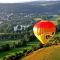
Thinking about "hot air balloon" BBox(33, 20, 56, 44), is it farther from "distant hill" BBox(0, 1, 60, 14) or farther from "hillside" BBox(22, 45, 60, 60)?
"distant hill" BBox(0, 1, 60, 14)

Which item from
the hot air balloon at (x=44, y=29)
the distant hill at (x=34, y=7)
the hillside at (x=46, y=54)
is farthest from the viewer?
the distant hill at (x=34, y=7)

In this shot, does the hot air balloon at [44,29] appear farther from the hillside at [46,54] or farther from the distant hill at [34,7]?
the distant hill at [34,7]

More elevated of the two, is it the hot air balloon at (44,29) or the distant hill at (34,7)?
the distant hill at (34,7)

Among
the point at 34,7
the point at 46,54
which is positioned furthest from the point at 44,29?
the point at 34,7

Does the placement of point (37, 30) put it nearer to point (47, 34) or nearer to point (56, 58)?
point (47, 34)

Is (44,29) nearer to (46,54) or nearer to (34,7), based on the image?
(46,54)

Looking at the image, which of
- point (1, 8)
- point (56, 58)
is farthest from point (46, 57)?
point (1, 8)

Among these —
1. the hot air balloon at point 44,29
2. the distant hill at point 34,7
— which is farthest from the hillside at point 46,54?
the distant hill at point 34,7
